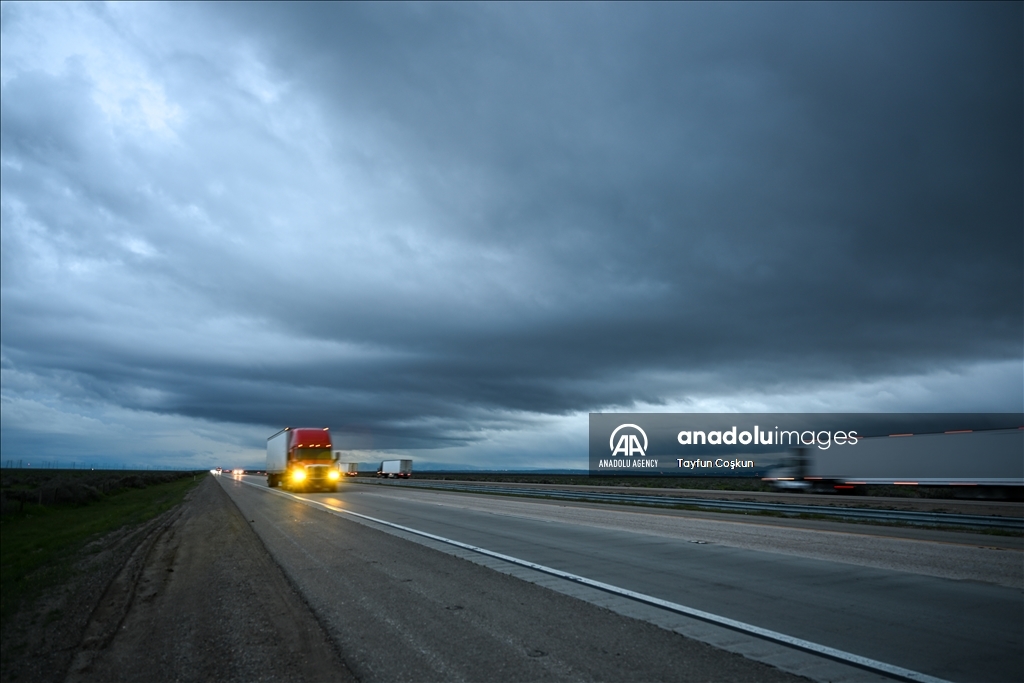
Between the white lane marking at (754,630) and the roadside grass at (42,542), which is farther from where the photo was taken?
the roadside grass at (42,542)

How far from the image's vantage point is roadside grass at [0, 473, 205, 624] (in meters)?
15.5

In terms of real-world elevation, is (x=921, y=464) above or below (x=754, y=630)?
above

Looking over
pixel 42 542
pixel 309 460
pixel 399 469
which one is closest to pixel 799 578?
pixel 42 542

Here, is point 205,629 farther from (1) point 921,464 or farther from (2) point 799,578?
(1) point 921,464

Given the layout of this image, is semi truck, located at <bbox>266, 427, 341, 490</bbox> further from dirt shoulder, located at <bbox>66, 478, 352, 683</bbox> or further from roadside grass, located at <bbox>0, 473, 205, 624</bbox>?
dirt shoulder, located at <bbox>66, 478, 352, 683</bbox>

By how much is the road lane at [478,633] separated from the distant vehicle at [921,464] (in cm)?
3412

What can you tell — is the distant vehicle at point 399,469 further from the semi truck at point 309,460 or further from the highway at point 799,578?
the highway at point 799,578

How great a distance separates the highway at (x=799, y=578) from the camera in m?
6.56

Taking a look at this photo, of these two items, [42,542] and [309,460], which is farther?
[309,460]

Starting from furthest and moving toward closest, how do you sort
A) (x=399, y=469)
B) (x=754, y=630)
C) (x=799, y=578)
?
(x=399, y=469)
(x=799, y=578)
(x=754, y=630)

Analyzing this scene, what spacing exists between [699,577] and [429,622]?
4.93 m

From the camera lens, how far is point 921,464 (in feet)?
123

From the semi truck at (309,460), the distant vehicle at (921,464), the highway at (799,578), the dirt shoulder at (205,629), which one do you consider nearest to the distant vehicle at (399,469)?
the semi truck at (309,460)

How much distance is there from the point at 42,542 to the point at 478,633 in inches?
1027
